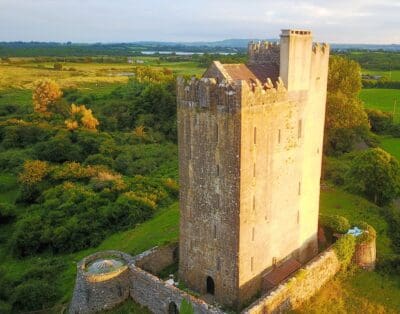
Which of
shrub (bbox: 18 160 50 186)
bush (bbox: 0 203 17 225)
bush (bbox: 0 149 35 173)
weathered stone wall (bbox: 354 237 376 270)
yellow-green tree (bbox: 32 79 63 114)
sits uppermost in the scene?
yellow-green tree (bbox: 32 79 63 114)

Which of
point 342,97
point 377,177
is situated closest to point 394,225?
point 377,177

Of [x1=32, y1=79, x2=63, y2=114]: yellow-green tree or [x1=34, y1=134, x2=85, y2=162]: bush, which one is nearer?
[x1=34, y1=134, x2=85, y2=162]: bush

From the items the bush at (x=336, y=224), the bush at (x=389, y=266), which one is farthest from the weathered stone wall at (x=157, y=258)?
the bush at (x=389, y=266)

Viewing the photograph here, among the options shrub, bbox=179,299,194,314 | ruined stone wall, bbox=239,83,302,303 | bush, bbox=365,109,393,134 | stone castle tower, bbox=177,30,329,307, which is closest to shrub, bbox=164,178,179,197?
stone castle tower, bbox=177,30,329,307

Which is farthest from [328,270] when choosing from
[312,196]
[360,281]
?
[312,196]

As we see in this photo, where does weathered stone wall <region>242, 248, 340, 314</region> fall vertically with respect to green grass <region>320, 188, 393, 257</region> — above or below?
above

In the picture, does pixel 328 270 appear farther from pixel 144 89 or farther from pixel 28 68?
pixel 28 68

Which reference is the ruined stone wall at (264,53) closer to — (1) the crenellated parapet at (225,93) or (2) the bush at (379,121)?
(1) the crenellated parapet at (225,93)

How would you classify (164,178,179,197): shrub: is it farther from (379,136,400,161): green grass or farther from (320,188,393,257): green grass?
(379,136,400,161): green grass
